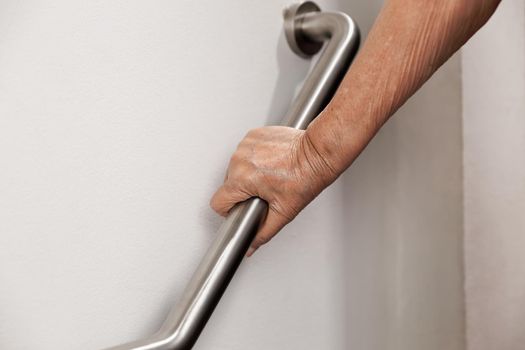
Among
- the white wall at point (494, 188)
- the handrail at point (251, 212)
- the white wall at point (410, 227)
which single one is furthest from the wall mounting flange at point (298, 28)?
the white wall at point (494, 188)

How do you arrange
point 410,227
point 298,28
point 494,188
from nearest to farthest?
point 298,28, point 410,227, point 494,188

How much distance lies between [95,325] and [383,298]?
47cm

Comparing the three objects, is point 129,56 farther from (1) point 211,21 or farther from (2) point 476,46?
(2) point 476,46

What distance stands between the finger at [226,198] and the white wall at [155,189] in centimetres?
3

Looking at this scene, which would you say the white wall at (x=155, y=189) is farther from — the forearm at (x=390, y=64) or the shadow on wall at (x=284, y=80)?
the forearm at (x=390, y=64)

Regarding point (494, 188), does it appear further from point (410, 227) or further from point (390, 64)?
point (390, 64)

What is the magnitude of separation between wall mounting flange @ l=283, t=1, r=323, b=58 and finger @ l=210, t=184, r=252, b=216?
8.7 inches

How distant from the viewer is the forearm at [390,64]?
1.73 feet

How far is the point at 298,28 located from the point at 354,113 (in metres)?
0.22

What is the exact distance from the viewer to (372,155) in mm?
898

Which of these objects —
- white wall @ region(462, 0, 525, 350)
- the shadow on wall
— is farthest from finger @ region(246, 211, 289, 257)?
white wall @ region(462, 0, 525, 350)

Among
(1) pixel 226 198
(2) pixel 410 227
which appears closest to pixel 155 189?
(1) pixel 226 198

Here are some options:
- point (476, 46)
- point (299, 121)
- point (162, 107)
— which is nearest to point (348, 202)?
point (299, 121)

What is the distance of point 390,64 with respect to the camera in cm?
55
